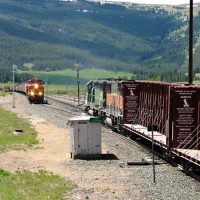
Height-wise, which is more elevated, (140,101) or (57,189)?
(140,101)

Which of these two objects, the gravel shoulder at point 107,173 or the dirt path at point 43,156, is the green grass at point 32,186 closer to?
the gravel shoulder at point 107,173

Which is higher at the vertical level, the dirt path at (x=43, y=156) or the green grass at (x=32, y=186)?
the green grass at (x=32, y=186)

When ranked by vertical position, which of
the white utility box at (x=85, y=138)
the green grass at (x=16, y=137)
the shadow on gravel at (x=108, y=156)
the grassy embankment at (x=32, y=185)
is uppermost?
the white utility box at (x=85, y=138)

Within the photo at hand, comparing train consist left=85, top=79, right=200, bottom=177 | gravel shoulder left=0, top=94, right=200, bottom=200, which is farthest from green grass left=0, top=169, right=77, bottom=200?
train consist left=85, top=79, right=200, bottom=177

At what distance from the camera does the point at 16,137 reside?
4259 centimetres

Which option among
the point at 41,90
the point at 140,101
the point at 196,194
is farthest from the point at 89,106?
the point at 196,194

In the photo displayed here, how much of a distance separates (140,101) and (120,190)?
17.2 meters

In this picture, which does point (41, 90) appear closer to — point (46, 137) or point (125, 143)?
point (46, 137)

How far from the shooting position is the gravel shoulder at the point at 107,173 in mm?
21688

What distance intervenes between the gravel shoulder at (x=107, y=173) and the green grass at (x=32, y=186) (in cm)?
65

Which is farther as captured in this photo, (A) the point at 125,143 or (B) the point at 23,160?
(A) the point at 125,143

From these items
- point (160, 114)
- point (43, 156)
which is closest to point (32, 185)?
point (43, 156)

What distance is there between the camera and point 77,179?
25188 mm

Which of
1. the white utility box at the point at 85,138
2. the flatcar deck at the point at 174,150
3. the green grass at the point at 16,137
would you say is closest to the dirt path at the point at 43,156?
the green grass at the point at 16,137
